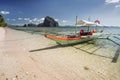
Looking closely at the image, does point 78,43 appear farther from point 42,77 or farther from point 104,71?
point 42,77

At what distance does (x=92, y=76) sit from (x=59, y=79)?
6.41 ft

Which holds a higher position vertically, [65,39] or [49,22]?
[49,22]

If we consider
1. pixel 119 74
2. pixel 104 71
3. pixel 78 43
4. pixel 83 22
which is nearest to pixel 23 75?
pixel 104 71

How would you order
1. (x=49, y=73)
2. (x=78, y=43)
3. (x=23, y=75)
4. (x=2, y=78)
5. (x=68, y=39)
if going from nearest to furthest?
(x=2, y=78)
(x=23, y=75)
(x=49, y=73)
(x=68, y=39)
(x=78, y=43)

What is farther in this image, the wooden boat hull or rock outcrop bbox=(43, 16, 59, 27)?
rock outcrop bbox=(43, 16, 59, 27)

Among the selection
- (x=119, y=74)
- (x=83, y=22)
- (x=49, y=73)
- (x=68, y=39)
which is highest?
(x=83, y=22)

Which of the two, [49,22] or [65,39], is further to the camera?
[49,22]

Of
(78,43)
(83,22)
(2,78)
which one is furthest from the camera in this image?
(83,22)

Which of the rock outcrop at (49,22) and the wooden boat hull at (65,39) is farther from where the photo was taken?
the rock outcrop at (49,22)

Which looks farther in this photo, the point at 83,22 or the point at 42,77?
the point at 83,22

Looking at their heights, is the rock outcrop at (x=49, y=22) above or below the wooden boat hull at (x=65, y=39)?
above

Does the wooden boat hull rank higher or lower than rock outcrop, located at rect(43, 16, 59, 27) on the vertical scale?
lower

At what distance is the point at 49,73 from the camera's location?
6062 mm

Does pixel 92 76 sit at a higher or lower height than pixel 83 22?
lower
